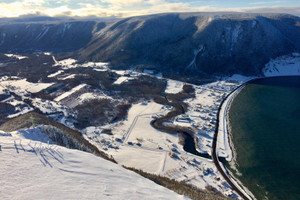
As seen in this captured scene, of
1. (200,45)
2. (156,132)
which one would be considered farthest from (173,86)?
(200,45)

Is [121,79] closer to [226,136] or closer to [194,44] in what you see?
[226,136]

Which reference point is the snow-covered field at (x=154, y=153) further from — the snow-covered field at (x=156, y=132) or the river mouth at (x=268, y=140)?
the river mouth at (x=268, y=140)

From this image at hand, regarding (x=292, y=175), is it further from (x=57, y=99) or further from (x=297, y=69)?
(x=297, y=69)

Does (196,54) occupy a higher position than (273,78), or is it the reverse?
(196,54)

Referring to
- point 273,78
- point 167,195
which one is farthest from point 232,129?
point 273,78

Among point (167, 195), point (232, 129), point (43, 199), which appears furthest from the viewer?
point (232, 129)

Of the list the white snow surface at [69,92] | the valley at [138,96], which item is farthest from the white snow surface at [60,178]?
the white snow surface at [69,92]
